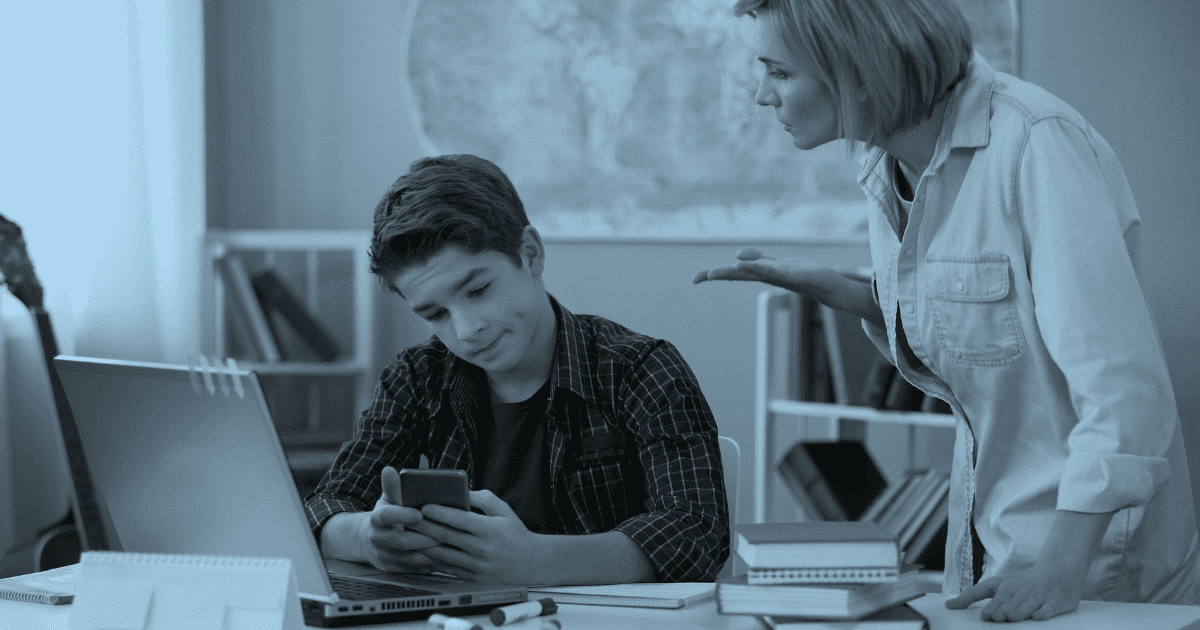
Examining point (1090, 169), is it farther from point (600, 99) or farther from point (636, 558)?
point (600, 99)

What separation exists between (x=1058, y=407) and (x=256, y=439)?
78 centimetres

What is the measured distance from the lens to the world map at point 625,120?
2762mm

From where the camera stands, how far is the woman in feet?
3.29

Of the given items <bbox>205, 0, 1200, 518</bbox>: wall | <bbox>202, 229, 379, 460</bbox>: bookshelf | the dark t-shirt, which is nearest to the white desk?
the dark t-shirt

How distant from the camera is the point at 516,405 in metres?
1.45

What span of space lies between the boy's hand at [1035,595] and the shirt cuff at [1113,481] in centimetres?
6

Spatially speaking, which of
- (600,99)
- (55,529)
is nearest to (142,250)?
(55,529)

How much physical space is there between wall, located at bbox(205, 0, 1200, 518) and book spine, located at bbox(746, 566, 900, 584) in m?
1.78

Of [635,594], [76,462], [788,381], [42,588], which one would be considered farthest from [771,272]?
[76,462]

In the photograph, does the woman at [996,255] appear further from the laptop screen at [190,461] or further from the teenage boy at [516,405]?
the laptop screen at [190,461]

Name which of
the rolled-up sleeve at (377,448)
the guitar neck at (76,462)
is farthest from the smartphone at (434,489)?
the guitar neck at (76,462)

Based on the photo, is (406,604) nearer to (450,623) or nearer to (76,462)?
(450,623)

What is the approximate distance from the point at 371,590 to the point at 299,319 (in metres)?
2.01

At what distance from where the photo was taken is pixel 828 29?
112 cm
